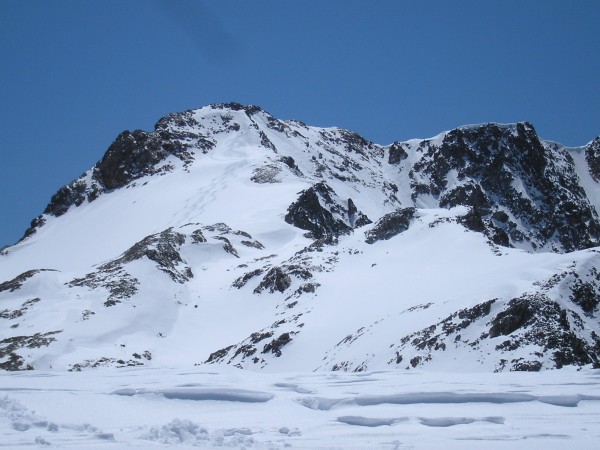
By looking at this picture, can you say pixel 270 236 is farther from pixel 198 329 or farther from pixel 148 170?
pixel 148 170

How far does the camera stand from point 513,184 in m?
98.9

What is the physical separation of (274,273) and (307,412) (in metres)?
29.6

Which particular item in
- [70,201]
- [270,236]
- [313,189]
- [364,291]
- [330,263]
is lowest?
[364,291]

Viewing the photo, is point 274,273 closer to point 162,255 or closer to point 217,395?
point 162,255

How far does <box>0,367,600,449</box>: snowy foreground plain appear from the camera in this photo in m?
7.11

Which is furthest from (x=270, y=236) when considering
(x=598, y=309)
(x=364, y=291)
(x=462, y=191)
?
(x=462, y=191)

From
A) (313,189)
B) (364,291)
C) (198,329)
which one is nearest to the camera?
(364,291)

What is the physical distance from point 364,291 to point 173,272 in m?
15.7

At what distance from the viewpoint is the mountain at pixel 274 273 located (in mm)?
20891

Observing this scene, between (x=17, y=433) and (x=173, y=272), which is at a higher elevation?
(x=173, y=272)

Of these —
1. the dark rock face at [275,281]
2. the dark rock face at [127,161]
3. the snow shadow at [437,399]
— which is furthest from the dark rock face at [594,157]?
the snow shadow at [437,399]

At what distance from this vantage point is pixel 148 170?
272ft

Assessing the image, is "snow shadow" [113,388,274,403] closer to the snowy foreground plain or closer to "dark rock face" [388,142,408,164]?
the snowy foreground plain

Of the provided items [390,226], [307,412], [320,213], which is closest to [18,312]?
[390,226]
